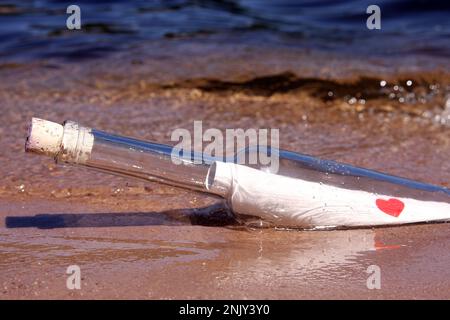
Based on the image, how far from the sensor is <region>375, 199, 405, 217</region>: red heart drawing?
7.22 ft

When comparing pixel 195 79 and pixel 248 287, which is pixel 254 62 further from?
pixel 248 287

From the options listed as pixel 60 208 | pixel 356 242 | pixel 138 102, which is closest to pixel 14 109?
pixel 138 102

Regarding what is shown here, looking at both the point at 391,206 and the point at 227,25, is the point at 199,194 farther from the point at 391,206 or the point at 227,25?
the point at 227,25

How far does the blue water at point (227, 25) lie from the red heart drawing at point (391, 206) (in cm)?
259

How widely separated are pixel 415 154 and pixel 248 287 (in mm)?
1393

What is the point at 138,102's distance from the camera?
3.85 metres

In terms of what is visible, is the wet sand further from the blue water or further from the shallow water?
the blue water

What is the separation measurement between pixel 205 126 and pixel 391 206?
1.32 metres

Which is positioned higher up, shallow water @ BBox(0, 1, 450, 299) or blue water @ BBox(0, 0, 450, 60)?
blue water @ BBox(0, 0, 450, 60)

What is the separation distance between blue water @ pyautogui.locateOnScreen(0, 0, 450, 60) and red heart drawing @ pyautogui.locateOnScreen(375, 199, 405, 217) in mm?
2595

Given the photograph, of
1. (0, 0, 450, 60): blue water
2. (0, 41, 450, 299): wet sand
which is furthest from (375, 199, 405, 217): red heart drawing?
(0, 0, 450, 60): blue water

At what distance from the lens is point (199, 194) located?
2.18m

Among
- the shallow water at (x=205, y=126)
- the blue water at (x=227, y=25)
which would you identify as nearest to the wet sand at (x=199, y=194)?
the shallow water at (x=205, y=126)

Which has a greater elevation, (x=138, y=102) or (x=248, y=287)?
(x=138, y=102)
